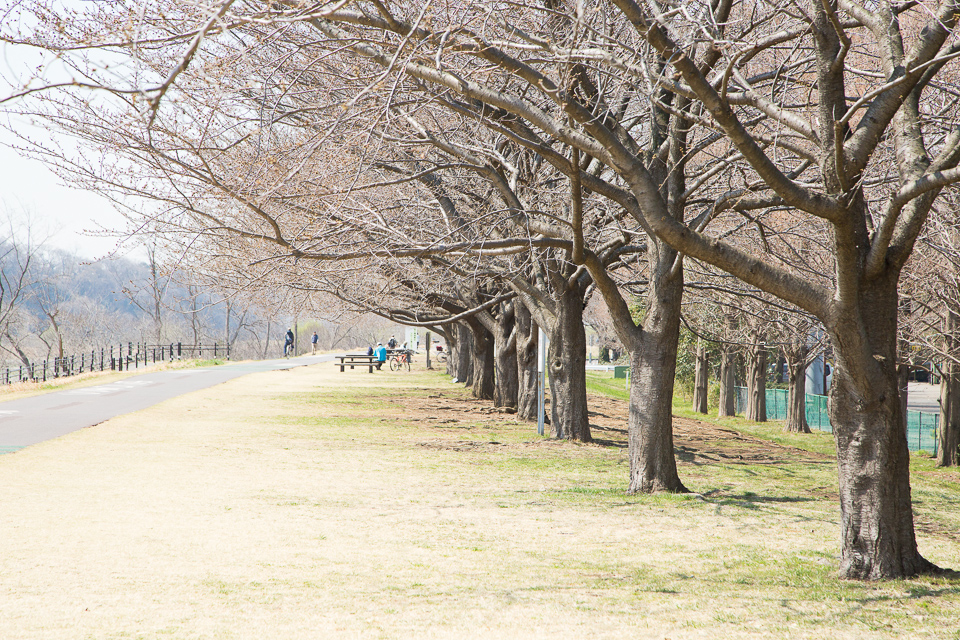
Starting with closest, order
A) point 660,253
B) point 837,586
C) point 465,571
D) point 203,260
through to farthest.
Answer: point 837,586 → point 465,571 → point 660,253 → point 203,260

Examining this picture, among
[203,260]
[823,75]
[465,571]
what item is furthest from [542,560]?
[203,260]

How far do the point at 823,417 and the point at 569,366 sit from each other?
48.8ft

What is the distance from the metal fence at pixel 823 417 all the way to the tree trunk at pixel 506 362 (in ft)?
28.1

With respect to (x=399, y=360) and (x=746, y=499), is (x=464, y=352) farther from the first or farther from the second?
(x=746, y=499)

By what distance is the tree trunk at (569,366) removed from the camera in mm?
13984

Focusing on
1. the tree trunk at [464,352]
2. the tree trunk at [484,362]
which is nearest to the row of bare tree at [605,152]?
the tree trunk at [484,362]

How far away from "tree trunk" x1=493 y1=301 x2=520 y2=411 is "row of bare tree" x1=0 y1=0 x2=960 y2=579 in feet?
17.0

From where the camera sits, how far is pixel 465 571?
582cm

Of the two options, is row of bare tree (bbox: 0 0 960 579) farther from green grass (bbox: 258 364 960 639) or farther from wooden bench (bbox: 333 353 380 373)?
wooden bench (bbox: 333 353 380 373)

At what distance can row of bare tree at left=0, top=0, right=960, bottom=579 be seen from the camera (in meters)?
5.34

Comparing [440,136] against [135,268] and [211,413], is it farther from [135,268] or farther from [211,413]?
[135,268]

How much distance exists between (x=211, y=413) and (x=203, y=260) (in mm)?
6793

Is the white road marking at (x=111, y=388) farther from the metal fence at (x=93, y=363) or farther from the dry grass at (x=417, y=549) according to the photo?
the dry grass at (x=417, y=549)

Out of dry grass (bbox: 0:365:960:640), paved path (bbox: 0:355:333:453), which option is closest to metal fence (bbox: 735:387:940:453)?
dry grass (bbox: 0:365:960:640)
